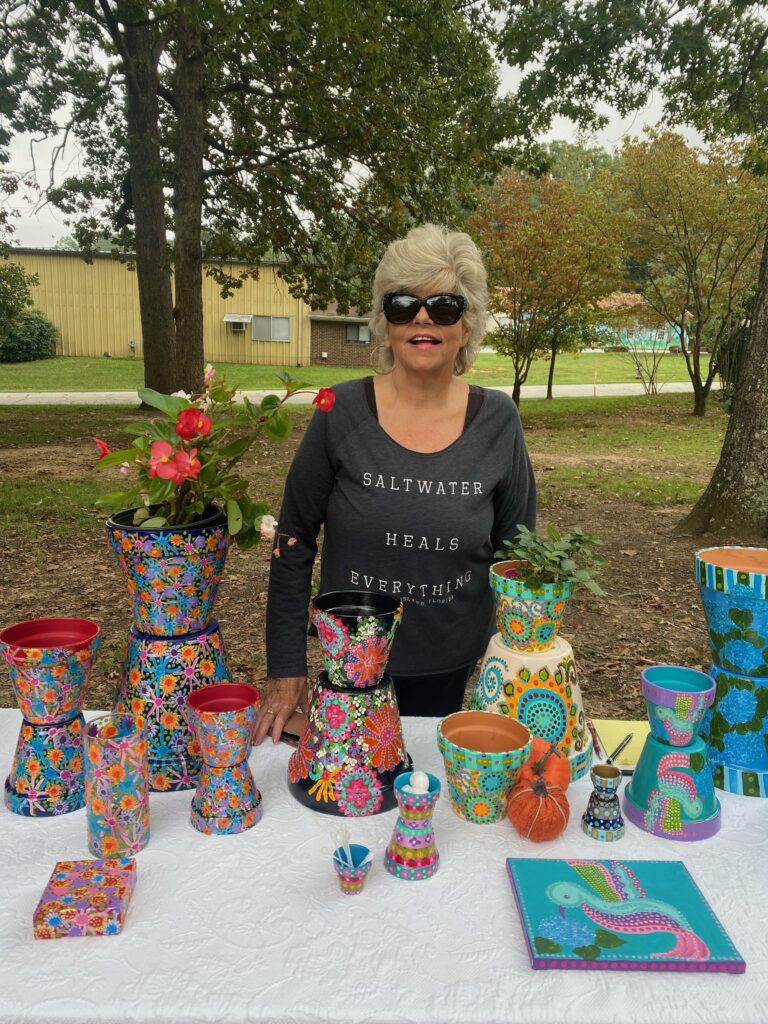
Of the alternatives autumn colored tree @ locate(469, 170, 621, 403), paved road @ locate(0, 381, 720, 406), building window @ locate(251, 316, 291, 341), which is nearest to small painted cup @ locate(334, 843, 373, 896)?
paved road @ locate(0, 381, 720, 406)

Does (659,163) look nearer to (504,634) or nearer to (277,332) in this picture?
(504,634)

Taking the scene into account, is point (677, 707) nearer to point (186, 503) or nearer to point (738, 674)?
point (738, 674)

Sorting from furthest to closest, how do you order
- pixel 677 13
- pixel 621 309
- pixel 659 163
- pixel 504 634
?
pixel 621 309 < pixel 659 163 < pixel 677 13 < pixel 504 634

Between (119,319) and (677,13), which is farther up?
(677,13)

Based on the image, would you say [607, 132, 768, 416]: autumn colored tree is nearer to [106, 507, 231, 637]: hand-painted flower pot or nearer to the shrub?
[106, 507, 231, 637]: hand-painted flower pot

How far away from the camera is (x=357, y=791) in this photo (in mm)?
1305

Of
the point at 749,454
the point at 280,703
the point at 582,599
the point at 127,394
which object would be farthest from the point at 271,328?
the point at 280,703

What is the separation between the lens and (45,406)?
50.1 feet

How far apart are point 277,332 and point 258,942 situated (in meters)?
31.7

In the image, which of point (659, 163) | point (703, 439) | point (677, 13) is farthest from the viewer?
point (659, 163)

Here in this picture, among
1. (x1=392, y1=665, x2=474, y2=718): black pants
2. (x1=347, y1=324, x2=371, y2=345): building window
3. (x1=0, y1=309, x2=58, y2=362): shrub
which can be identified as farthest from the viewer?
(x1=347, y1=324, x2=371, y2=345): building window

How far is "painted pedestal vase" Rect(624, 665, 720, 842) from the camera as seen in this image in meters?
1.25

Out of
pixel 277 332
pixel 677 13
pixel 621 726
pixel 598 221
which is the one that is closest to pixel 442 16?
pixel 677 13

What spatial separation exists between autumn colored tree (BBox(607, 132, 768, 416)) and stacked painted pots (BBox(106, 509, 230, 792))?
47.8 ft
